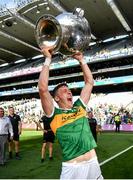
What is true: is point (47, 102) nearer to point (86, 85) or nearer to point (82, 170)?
point (86, 85)

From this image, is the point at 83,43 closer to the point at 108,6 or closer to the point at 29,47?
the point at 108,6

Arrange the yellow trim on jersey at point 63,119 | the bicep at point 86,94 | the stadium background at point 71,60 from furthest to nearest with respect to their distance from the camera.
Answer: the stadium background at point 71,60
the bicep at point 86,94
the yellow trim on jersey at point 63,119

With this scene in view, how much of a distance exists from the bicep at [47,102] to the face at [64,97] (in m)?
A: 0.13

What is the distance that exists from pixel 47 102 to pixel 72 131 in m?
0.37

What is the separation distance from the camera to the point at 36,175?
8.88 meters

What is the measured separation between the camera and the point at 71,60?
4703 centimetres

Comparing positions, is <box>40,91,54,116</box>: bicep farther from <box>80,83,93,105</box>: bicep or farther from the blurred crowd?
the blurred crowd

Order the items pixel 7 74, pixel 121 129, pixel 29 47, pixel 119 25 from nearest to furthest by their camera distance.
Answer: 1. pixel 121 129
2. pixel 119 25
3. pixel 29 47
4. pixel 7 74

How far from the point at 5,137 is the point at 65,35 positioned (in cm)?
872

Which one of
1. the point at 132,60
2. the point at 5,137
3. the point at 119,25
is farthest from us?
the point at 132,60

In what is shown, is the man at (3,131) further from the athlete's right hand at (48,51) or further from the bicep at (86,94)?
the athlete's right hand at (48,51)

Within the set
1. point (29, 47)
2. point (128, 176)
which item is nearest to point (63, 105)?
point (128, 176)

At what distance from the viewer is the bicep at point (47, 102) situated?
344cm

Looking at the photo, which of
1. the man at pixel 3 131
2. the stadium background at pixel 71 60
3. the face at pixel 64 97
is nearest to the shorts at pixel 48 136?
the man at pixel 3 131
